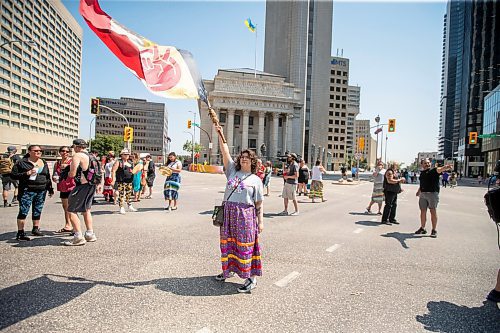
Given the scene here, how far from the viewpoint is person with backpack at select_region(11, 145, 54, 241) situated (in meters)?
6.43

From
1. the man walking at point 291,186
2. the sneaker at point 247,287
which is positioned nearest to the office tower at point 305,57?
the man walking at point 291,186

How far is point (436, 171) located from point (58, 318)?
8.46m

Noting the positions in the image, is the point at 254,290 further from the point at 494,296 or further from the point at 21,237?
the point at 21,237

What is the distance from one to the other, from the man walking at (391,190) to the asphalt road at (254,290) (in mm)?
2056

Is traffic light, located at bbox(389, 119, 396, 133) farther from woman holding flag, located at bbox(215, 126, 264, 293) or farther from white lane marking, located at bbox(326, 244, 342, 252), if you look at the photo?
woman holding flag, located at bbox(215, 126, 264, 293)

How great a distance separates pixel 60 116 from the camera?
102 metres

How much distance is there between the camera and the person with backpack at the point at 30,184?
21.1ft

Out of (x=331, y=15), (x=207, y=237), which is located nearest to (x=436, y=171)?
(x=207, y=237)

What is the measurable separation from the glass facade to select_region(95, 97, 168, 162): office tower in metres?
118

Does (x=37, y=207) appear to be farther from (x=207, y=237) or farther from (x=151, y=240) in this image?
(x=207, y=237)

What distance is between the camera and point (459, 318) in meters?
3.77

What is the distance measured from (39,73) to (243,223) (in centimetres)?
10449

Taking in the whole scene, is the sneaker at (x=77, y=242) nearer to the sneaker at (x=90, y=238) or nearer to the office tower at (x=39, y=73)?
the sneaker at (x=90, y=238)

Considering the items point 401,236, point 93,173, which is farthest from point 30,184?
point 401,236
